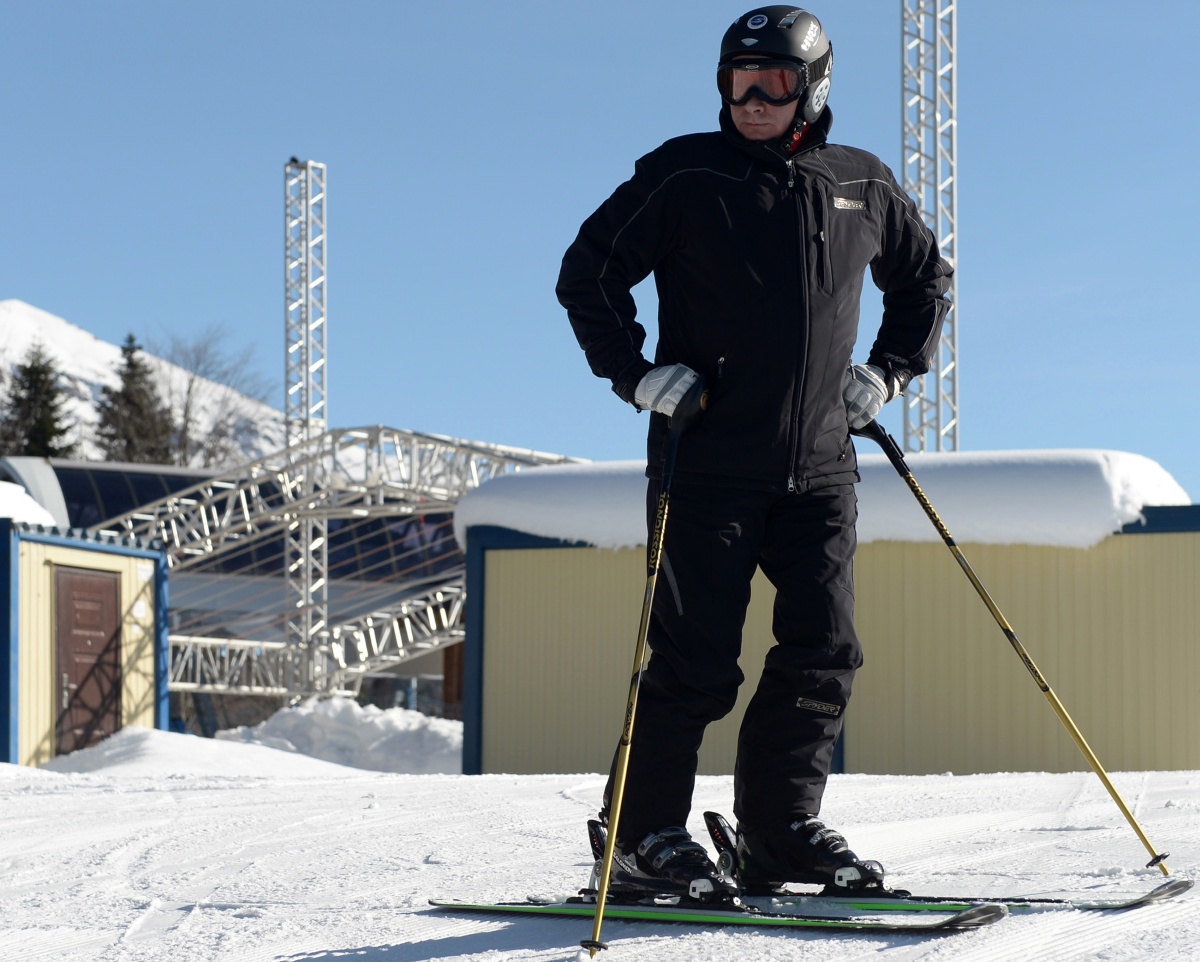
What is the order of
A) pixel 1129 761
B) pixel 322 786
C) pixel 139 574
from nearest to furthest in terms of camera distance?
1. pixel 322 786
2. pixel 1129 761
3. pixel 139 574

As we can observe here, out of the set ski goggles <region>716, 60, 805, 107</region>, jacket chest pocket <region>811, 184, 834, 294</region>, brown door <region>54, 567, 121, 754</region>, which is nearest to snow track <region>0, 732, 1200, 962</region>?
jacket chest pocket <region>811, 184, 834, 294</region>

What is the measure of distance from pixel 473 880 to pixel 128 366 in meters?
57.3

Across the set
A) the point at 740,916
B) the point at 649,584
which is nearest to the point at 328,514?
the point at 649,584

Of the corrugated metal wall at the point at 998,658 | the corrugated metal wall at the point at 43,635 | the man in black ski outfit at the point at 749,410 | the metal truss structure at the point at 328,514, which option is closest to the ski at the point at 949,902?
the man in black ski outfit at the point at 749,410

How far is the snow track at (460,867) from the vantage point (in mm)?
2568

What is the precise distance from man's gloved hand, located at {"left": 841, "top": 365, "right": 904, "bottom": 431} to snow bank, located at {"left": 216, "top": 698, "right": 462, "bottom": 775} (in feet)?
52.5

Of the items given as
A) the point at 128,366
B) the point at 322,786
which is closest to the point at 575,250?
the point at 322,786

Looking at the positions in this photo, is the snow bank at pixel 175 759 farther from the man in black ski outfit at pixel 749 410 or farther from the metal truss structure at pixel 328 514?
the man in black ski outfit at pixel 749 410

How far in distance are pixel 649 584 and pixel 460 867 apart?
1388mm

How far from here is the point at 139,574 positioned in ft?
54.9

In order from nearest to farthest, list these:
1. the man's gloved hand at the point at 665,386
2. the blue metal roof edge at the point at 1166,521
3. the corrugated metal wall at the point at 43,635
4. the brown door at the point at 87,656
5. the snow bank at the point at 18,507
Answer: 1. the man's gloved hand at the point at 665,386
2. the blue metal roof edge at the point at 1166,521
3. the corrugated metal wall at the point at 43,635
4. the brown door at the point at 87,656
5. the snow bank at the point at 18,507

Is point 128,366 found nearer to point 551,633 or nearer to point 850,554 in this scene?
point 551,633

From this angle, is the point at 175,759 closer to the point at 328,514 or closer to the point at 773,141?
the point at 773,141

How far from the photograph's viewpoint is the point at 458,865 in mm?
3953
